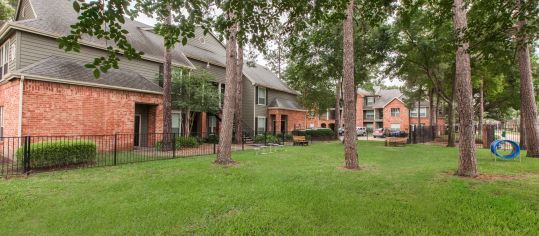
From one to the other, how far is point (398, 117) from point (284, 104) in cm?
2715

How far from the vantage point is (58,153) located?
8.91m

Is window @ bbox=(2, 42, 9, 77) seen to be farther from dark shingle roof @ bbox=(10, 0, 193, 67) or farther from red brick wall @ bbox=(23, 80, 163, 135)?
red brick wall @ bbox=(23, 80, 163, 135)

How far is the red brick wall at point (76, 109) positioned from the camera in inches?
443

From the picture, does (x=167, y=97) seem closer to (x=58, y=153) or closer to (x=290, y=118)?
(x=58, y=153)

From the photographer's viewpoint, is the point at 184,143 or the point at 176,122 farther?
the point at 176,122

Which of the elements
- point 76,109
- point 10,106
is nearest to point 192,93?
point 76,109

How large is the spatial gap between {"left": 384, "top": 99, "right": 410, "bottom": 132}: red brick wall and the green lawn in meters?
40.8

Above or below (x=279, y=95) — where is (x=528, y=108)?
below

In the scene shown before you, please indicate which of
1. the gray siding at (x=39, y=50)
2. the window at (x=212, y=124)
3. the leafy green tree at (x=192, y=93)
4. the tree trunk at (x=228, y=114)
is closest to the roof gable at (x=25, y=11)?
the gray siding at (x=39, y=50)

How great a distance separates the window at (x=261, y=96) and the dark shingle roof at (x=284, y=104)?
81 centimetres

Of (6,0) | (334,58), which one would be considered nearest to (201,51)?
(334,58)

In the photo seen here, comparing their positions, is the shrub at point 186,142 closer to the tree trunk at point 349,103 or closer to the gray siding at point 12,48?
the gray siding at point 12,48

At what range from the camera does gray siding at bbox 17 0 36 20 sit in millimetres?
14641

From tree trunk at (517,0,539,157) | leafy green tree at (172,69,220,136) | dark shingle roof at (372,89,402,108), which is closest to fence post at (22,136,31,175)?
leafy green tree at (172,69,220,136)
